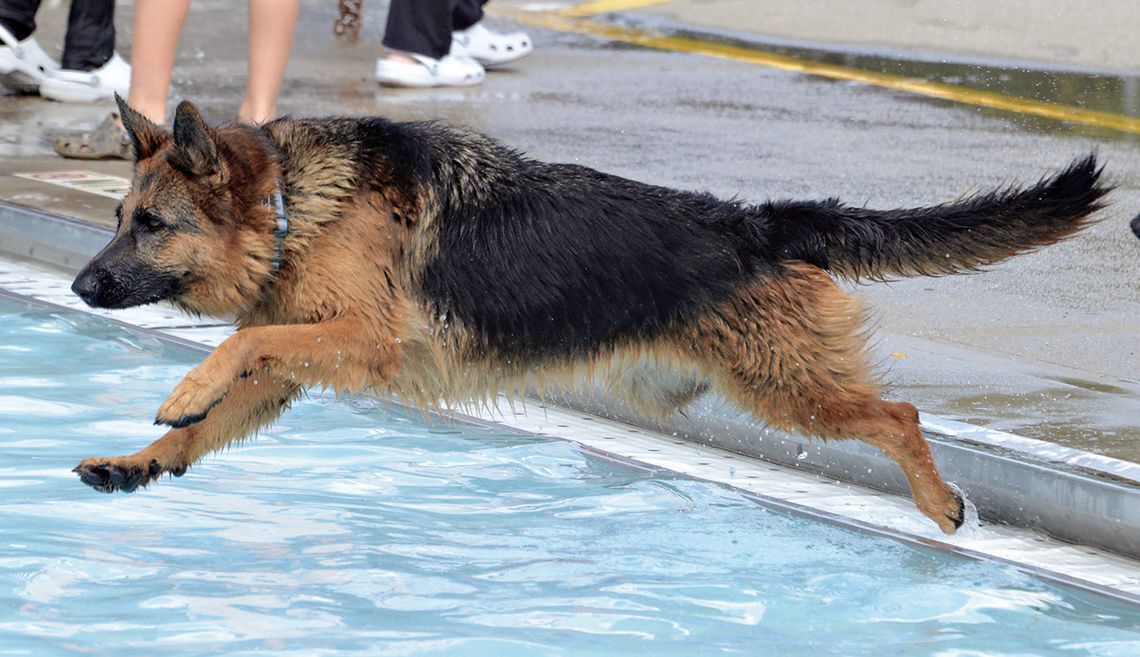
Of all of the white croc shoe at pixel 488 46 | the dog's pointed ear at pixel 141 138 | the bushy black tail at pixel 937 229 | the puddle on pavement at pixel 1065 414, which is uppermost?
the bushy black tail at pixel 937 229

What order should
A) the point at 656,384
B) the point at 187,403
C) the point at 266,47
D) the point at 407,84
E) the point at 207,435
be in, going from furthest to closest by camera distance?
1. the point at 407,84
2. the point at 266,47
3. the point at 656,384
4. the point at 207,435
5. the point at 187,403

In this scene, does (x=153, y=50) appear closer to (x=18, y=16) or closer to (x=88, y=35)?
(x=88, y=35)

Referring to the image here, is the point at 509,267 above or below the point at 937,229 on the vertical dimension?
below

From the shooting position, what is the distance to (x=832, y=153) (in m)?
8.23

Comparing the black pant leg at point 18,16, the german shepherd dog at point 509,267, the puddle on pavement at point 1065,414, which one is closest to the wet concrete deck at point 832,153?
the puddle on pavement at point 1065,414

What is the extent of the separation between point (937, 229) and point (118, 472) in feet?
7.62

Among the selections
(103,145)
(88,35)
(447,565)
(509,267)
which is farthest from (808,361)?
(88,35)

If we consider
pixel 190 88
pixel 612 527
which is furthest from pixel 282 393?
pixel 190 88

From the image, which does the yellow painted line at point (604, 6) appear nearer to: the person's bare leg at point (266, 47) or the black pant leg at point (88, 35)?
the black pant leg at point (88, 35)

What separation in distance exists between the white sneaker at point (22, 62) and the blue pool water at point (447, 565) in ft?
14.0

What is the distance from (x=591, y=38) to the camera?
38.6 feet

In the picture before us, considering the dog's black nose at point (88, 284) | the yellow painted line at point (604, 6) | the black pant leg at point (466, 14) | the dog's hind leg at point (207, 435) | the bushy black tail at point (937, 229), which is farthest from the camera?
the yellow painted line at point (604, 6)

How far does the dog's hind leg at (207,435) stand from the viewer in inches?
168

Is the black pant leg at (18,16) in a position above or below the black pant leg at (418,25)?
below
